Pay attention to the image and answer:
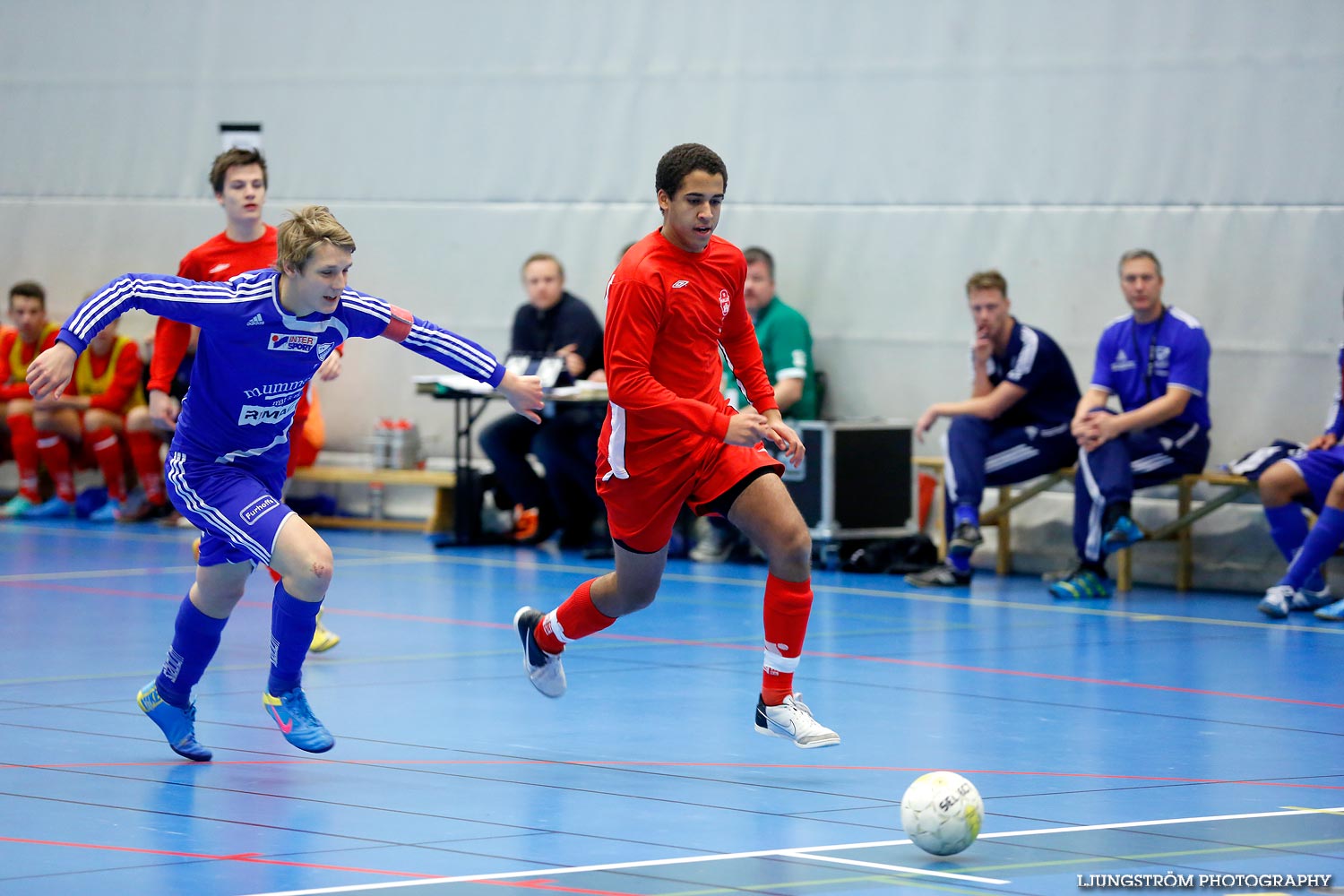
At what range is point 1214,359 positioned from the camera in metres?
11.3

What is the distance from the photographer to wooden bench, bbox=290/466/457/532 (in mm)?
14055

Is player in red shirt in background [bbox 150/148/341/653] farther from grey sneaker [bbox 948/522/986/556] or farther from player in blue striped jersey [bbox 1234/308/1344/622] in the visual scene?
player in blue striped jersey [bbox 1234/308/1344/622]

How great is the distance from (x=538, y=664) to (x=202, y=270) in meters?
2.52

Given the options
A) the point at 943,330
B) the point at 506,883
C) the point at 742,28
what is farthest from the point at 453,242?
the point at 506,883

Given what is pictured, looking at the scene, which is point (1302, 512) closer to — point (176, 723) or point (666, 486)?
point (666, 486)

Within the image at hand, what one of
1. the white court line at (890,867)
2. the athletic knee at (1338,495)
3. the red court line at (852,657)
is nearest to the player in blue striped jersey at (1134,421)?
the athletic knee at (1338,495)

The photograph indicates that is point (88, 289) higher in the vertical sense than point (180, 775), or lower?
higher

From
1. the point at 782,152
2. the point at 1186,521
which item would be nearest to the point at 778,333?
the point at 782,152

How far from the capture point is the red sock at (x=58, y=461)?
49.7 ft

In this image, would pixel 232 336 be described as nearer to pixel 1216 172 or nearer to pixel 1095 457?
pixel 1095 457

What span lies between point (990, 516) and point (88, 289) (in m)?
8.97

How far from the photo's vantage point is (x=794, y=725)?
6.10 m

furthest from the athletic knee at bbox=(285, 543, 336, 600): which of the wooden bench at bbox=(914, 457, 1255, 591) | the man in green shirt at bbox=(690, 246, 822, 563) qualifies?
the man in green shirt at bbox=(690, 246, 822, 563)

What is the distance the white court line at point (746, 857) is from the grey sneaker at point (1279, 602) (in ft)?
15.0
